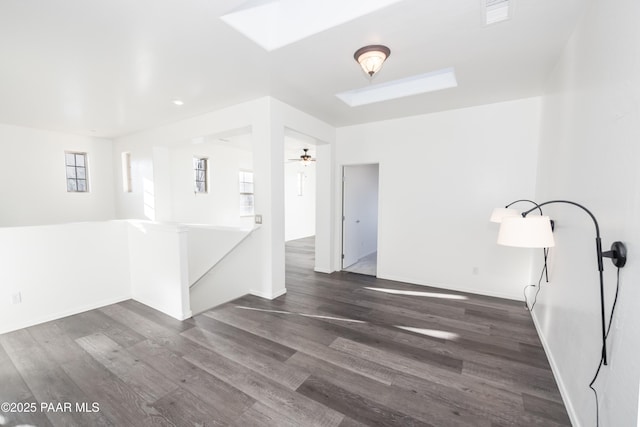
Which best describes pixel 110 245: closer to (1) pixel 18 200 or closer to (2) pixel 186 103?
(2) pixel 186 103

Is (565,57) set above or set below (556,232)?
above

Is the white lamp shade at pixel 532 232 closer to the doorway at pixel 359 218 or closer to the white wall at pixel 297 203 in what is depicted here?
the doorway at pixel 359 218

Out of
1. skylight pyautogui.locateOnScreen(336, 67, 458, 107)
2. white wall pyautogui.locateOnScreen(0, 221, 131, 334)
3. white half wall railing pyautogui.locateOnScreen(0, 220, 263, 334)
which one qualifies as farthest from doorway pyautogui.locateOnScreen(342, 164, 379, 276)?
white wall pyautogui.locateOnScreen(0, 221, 131, 334)

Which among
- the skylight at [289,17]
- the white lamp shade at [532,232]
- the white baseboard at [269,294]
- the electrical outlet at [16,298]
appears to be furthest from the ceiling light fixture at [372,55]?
the electrical outlet at [16,298]

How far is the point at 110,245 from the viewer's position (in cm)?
365

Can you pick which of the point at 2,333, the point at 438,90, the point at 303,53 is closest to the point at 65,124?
the point at 2,333

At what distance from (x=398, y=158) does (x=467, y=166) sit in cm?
106

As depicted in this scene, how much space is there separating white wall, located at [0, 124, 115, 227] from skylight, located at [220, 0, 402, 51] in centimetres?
587

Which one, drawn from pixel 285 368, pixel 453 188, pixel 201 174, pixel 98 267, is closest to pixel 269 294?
pixel 285 368

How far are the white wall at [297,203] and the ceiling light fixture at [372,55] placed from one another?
6.80m

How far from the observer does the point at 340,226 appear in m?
5.23

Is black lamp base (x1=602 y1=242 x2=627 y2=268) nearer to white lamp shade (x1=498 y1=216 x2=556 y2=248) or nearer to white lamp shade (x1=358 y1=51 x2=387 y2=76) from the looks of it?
white lamp shade (x1=498 y1=216 x2=556 y2=248)

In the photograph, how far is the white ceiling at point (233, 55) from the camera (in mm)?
1954

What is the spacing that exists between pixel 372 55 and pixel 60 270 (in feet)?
14.3
